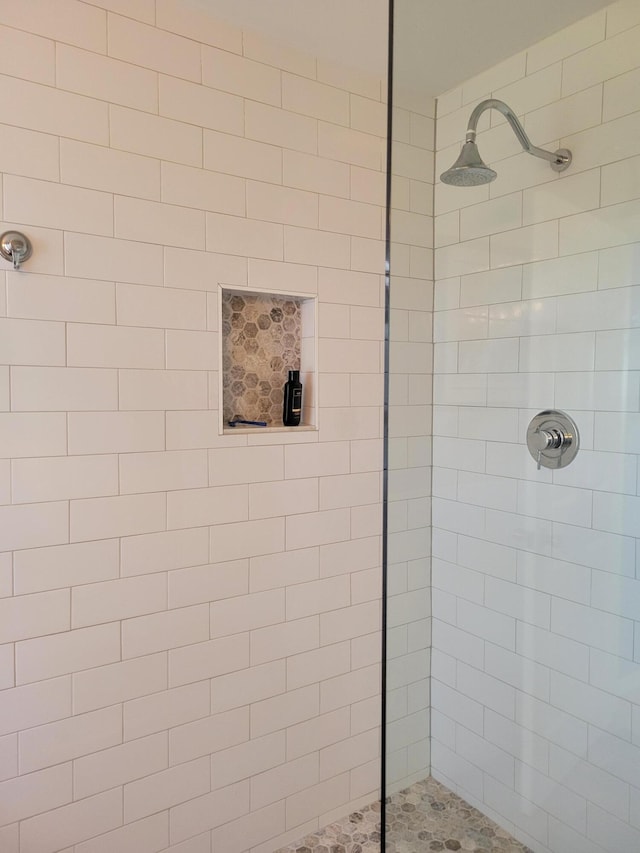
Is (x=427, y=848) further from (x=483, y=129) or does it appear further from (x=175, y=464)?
(x=483, y=129)

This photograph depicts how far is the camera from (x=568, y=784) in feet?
5.69

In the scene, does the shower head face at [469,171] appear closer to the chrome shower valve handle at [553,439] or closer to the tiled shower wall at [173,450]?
the tiled shower wall at [173,450]

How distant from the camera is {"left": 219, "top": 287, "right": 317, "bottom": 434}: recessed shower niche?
1848 millimetres

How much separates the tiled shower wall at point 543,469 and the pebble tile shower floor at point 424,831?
0.21 ft

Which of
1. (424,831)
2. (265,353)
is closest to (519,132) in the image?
(265,353)

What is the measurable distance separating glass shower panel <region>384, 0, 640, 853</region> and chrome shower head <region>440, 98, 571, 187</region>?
0.09ft

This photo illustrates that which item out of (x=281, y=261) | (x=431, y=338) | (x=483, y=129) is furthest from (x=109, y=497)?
(x=483, y=129)

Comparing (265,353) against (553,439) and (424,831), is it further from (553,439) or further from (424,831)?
(424,831)

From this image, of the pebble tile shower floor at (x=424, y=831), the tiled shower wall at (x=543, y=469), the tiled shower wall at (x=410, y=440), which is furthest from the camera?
the pebble tile shower floor at (x=424, y=831)

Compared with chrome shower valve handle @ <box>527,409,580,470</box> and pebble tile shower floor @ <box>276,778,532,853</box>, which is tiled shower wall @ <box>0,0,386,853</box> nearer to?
pebble tile shower floor @ <box>276,778,532,853</box>

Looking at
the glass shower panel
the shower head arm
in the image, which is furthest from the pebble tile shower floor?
the shower head arm

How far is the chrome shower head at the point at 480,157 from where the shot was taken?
163 cm

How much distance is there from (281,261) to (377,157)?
556 mm

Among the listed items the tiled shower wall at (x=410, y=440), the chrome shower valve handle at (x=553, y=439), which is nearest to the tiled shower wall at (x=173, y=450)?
the tiled shower wall at (x=410, y=440)
